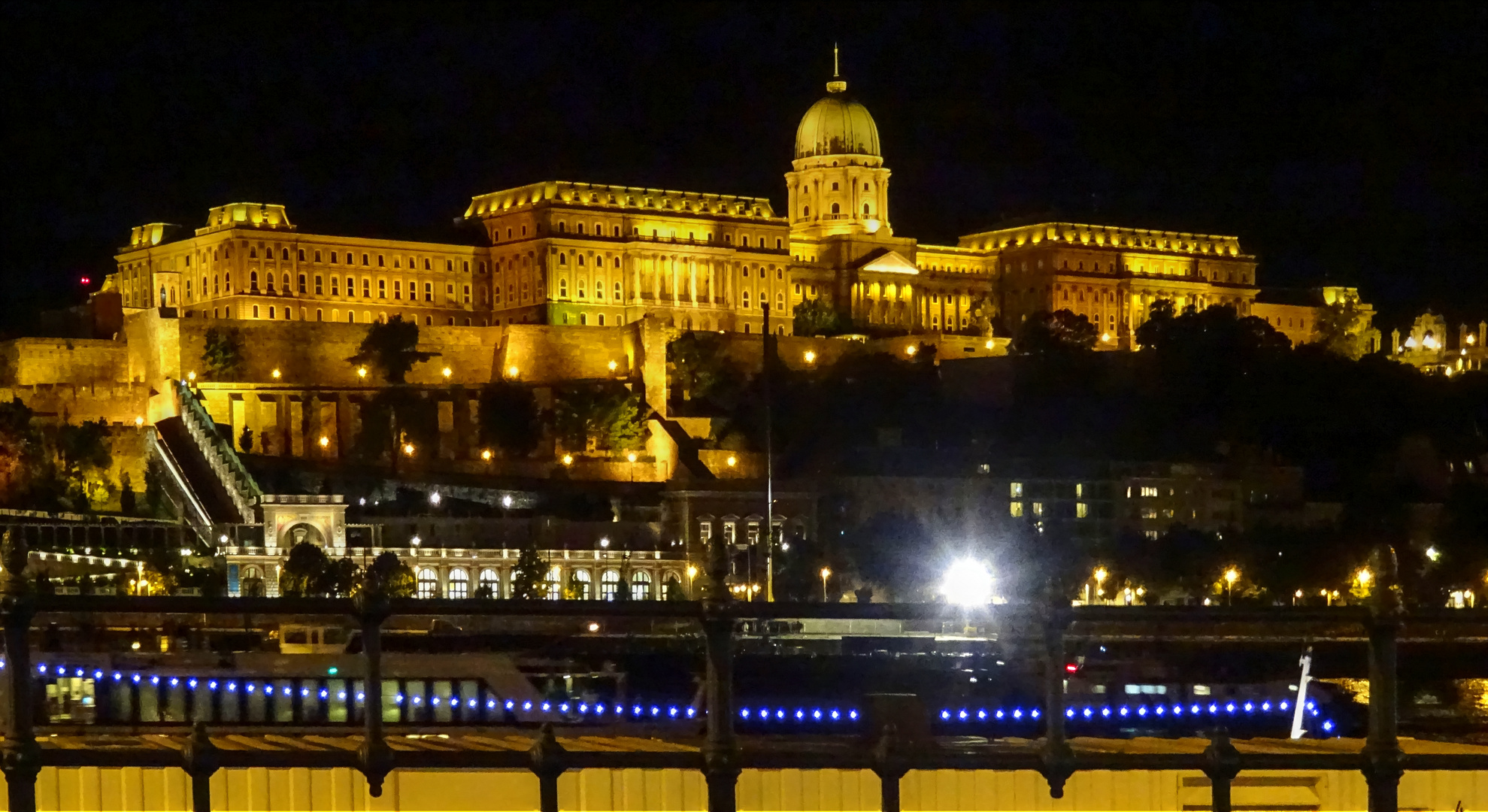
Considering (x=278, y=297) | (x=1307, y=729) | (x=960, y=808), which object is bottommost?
(x=1307, y=729)

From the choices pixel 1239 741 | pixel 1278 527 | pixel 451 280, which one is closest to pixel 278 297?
pixel 451 280

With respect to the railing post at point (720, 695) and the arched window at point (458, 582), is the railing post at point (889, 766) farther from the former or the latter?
the arched window at point (458, 582)

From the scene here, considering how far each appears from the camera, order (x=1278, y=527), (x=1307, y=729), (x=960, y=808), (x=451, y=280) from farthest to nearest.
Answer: (x=451, y=280) → (x=1278, y=527) → (x=1307, y=729) → (x=960, y=808)

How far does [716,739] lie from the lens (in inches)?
475

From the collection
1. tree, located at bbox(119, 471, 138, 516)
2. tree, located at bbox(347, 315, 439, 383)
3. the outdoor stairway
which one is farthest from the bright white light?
tree, located at bbox(347, 315, 439, 383)

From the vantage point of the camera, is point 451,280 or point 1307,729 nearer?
point 1307,729

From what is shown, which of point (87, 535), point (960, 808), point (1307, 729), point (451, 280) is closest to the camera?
point (960, 808)

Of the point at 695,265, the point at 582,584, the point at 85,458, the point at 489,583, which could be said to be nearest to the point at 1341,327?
the point at 695,265

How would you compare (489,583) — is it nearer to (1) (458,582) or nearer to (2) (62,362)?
(1) (458,582)

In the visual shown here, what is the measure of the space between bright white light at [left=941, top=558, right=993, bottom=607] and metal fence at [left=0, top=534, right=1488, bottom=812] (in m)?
49.7

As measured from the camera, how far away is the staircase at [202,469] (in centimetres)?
6775

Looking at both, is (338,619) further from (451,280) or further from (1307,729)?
(451,280)

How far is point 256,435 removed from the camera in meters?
76.7

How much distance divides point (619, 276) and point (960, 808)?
89.8 meters
